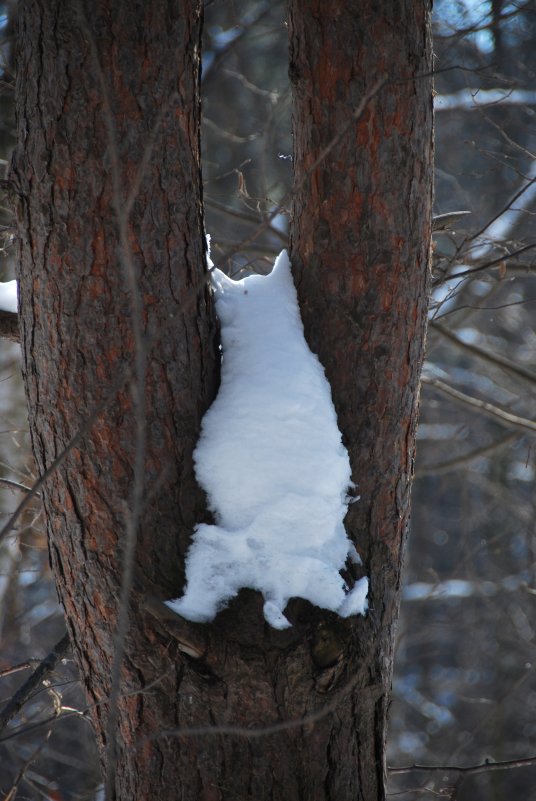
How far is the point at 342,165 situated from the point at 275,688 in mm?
1188

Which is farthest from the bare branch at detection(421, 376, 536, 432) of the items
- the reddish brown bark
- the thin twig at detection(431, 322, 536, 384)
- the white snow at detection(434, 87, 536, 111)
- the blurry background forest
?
the blurry background forest

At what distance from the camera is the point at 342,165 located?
164 cm

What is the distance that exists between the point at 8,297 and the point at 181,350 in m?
0.59

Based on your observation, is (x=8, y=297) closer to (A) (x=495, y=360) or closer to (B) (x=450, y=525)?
(A) (x=495, y=360)

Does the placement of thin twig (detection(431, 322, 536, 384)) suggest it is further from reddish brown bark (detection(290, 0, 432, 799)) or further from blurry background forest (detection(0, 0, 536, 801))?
blurry background forest (detection(0, 0, 536, 801))

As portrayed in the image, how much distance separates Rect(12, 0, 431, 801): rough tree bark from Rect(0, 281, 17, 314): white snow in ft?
0.89

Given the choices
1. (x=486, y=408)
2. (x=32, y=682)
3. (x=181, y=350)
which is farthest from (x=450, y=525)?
(x=181, y=350)

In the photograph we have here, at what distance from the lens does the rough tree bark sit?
1.47 m

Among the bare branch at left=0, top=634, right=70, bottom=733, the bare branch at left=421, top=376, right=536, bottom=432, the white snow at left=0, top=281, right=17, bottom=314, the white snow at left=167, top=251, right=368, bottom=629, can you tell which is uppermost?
the bare branch at left=421, top=376, right=536, bottom=432

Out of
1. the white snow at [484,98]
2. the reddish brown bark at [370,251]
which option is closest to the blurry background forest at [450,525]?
the white snow at [484,98]

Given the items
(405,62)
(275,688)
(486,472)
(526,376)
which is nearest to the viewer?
(275,688)

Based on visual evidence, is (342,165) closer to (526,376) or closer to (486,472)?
(526,376)

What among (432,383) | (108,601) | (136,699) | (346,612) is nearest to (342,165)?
(346,612)

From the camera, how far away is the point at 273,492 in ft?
5.02
